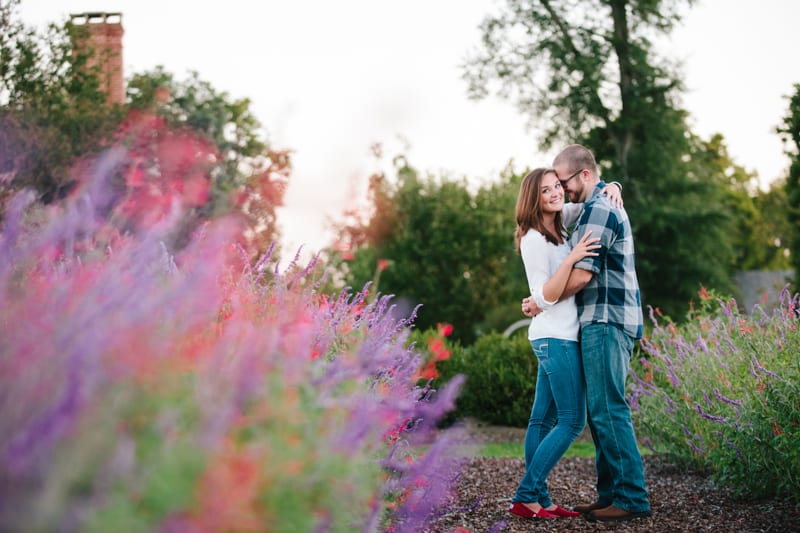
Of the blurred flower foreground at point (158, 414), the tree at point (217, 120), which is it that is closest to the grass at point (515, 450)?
the blurred flower foreground at point (158, 414)

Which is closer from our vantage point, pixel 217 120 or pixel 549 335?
pixel 549 335

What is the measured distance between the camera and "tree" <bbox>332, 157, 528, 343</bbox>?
90.1 ft

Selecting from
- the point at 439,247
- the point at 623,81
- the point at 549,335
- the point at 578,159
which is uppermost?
the point at 623,81

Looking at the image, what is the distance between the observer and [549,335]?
4281 mm

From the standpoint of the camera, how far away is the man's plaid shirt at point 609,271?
4.14m

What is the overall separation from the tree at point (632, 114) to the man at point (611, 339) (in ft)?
55.9

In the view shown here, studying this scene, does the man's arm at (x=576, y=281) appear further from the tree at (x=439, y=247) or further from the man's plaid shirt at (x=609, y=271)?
the tree at (x=439, y=247)

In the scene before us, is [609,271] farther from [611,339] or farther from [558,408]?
[558,408]

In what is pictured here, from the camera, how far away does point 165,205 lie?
12.7 m

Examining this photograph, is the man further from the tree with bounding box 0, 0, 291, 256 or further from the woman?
the tree with bounding box 0, 0, 291, 256

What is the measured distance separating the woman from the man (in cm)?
7

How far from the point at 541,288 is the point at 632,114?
1869 centimetres

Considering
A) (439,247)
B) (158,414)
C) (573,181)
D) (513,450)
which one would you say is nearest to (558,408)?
(573,181)

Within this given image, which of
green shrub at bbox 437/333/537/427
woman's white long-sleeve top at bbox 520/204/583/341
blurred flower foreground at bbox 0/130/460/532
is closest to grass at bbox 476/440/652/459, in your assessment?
green shrub at bbox 437/333/537/427
